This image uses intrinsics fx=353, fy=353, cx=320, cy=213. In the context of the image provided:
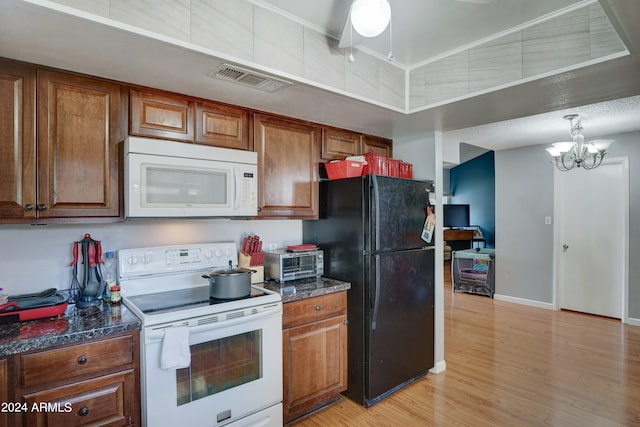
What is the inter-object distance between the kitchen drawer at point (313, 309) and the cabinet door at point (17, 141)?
1420mm

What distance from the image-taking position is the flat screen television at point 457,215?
836 cm

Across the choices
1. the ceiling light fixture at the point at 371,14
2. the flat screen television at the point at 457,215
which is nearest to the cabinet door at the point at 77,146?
the ceiling light fixture at the point at 371,14

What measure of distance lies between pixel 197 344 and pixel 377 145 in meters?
2.21

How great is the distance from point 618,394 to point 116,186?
12.2 feet

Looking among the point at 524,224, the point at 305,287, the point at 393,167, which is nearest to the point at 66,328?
the point at 305,287

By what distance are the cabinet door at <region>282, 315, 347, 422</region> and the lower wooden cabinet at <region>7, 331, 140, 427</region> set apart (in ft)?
2.83

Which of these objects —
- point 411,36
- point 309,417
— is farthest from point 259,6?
point 309,417

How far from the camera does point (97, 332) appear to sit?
154cm

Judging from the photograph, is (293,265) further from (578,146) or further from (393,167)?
(578,146)

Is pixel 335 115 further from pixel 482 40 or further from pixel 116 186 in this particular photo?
pixel 116 186

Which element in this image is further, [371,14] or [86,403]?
[86,403]

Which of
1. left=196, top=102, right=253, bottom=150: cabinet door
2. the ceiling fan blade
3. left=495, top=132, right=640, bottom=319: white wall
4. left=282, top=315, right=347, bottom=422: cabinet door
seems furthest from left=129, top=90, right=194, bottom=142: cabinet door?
left=495, top=132, right=640, bottom=319: white wall

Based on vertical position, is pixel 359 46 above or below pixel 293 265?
above

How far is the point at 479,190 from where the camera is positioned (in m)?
8.41
